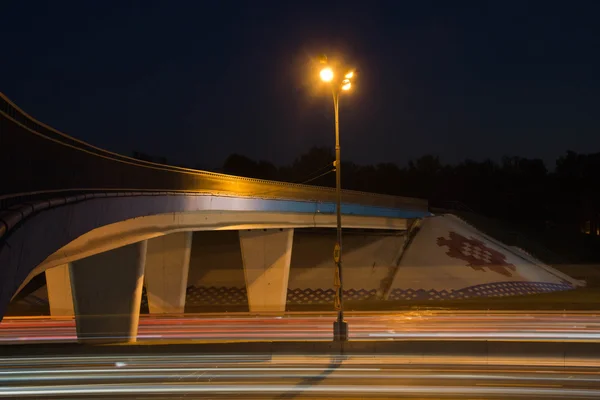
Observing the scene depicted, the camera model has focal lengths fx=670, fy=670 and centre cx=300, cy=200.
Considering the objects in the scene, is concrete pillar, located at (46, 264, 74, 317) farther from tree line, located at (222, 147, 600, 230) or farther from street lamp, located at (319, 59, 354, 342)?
tree line, located at (222, 147, 600, 230)

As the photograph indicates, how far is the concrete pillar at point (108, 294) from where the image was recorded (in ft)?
78.6

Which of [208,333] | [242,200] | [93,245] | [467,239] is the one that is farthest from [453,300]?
[93,245]

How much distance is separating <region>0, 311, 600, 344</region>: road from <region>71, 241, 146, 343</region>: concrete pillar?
1.95m

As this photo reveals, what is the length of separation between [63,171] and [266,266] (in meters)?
28.7

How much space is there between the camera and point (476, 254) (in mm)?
52281

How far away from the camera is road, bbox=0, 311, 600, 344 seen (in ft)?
82.9

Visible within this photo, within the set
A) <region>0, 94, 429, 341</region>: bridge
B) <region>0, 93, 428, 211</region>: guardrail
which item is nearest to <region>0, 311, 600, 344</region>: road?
<region>0, 94, 429, 341</region>: bridge

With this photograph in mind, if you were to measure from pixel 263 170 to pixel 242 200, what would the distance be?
86.0 meters

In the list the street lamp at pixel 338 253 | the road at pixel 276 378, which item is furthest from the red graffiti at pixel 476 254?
the road at pixel 276 378

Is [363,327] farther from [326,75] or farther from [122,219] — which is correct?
[122,219]

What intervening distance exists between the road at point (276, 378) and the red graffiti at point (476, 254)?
33.7 meters

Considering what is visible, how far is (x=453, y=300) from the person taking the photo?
43.3 meters

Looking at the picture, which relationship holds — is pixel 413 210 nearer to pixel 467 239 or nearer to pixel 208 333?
pixel 467 239

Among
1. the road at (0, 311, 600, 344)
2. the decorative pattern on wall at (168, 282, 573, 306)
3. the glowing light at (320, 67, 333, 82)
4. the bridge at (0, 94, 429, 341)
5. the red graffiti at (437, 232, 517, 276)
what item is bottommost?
the decorative pattern on wall at (168, 282, 573, 306)
